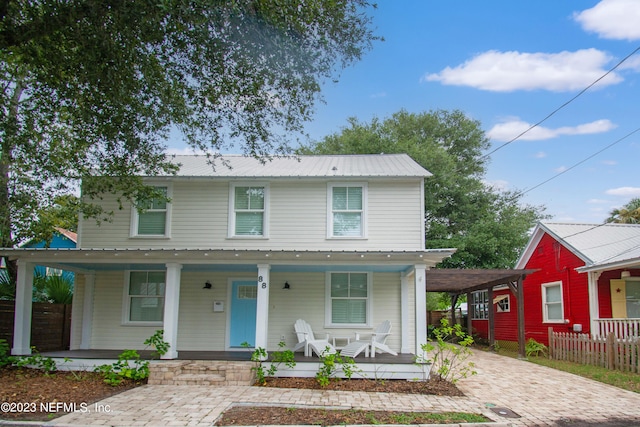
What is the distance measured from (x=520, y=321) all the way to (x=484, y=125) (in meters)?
20.4

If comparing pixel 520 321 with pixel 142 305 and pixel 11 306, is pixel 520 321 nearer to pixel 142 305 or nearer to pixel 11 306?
pixel 142 305

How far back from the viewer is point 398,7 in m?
10.1

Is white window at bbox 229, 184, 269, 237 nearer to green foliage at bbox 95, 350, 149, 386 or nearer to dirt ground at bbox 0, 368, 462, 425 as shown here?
green foliage at bbox 95, 350, 149, 386

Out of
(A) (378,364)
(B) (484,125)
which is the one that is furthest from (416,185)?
(B) (484,125)

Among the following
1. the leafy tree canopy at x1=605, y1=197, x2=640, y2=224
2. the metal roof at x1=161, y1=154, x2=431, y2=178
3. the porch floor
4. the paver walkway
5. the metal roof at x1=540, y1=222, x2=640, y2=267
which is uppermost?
the leafy tree canopy at x1=605, y1=197, x2=640, y2=224

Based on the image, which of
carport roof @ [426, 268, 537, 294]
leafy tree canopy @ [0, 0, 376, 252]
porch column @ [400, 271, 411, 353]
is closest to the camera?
leafy tree canopy @ [0, 0, 376, 252]

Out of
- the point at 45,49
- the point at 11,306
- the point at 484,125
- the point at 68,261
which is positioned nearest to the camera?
the point at 45,49

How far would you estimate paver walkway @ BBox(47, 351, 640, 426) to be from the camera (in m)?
7.06

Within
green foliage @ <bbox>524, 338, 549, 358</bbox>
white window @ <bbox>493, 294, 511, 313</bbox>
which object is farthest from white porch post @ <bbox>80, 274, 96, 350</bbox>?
white window @ <bbox>493, 294, 511, 313</bbox>

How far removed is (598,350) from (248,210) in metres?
9.90

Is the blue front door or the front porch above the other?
the blue front door

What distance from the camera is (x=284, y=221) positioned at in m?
13.3

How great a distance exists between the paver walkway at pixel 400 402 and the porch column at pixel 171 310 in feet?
4.23

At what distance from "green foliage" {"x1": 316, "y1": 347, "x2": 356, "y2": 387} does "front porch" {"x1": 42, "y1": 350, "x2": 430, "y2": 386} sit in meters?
0.24
